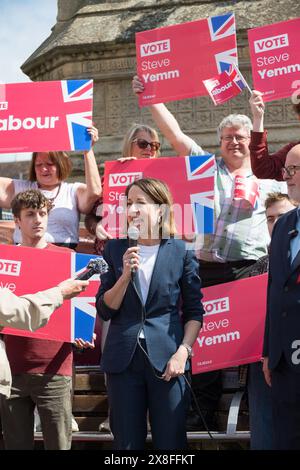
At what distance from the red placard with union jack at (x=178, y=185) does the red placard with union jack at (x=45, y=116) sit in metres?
0.36

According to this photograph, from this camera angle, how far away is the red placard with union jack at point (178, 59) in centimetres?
673

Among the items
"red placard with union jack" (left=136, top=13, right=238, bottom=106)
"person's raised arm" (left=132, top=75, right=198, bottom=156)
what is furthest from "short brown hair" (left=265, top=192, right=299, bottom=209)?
"red placard with union jack" (left=136, top=13, right=238, bottom=106)

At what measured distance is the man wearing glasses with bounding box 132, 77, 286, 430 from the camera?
19.2 ft

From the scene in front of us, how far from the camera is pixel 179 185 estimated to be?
20.8 feet

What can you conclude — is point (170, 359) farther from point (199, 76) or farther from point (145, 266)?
point (199, 76)

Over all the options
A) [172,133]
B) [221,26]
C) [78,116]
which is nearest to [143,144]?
[172,133]

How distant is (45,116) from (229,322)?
7.29ft

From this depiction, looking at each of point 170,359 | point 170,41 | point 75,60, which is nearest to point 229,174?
point 170,41

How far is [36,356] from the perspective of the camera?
5410 mm

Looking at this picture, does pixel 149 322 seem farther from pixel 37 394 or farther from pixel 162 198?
pixel 37 394

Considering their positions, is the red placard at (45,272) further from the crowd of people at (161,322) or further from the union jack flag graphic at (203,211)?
the union jack flag graphic at (203,211)

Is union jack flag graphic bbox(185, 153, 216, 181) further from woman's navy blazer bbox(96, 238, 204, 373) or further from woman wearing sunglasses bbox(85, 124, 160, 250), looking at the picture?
woman's navy blazer bbox(96, 238, 204, 373)

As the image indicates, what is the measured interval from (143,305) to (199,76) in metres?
2.61
